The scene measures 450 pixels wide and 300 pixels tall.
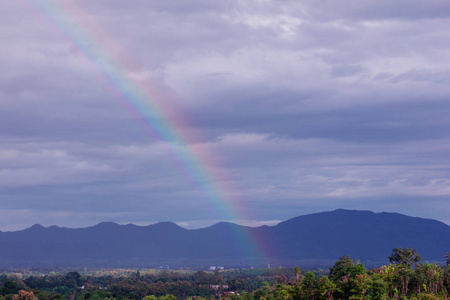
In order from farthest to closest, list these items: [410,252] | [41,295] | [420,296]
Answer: [41,295] < [410,252] < [420,296]

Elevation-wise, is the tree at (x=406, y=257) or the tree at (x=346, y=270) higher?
the tree at (x=406, y=257)

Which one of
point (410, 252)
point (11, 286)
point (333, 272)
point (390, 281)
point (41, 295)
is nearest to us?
point (390, 281)

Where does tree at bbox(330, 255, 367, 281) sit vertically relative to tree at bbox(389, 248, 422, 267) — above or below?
below

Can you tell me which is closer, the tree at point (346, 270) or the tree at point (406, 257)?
the tree at point (346, 270)

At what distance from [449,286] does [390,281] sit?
9.47 m

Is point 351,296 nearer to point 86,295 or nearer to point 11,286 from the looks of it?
point 86,295

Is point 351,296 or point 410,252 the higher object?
point 410,252

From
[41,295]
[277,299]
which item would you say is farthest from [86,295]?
[277,299]

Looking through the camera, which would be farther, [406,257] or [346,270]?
[406,257]

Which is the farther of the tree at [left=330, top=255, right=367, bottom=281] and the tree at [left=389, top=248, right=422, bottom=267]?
the tree at [left=389, top=248, right=422, bottom=267]

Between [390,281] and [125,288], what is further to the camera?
[125,288]

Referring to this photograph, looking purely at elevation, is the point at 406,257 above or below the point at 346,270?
above

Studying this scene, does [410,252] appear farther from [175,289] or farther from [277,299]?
[175,289]

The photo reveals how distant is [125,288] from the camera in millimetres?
191000
